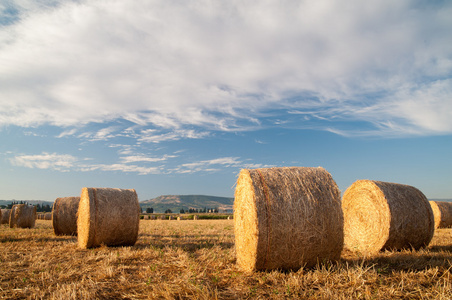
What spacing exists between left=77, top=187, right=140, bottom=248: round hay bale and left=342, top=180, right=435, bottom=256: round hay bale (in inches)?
286

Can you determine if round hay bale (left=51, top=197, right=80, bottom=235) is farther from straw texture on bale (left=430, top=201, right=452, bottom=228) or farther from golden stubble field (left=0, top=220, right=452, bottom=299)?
straw texture on bale (left=430, top=201, right=452, bottom=228)

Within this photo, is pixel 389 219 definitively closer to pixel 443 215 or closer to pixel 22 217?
pixel 443 215

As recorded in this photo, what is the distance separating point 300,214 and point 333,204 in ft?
2.60

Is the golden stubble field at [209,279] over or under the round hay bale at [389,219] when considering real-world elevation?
under

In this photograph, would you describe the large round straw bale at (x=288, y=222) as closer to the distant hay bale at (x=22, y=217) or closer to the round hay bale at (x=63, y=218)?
the round hay bale at (x=63, y=218)

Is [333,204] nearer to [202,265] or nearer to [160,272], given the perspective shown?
[202,265]

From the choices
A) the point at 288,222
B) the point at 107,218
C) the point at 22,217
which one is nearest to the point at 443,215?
the point at 288,222

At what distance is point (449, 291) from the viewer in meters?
4.85

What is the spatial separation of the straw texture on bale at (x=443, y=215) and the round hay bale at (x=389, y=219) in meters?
11.5

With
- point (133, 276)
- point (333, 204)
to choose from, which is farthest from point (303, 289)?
point (133, 276)

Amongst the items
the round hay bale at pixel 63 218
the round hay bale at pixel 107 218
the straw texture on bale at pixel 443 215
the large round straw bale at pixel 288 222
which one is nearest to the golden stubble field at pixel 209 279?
the large round straw bale at pixel 288 222

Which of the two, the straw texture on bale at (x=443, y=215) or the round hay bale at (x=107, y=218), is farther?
the straw texture on bale at (x=443, y=215)

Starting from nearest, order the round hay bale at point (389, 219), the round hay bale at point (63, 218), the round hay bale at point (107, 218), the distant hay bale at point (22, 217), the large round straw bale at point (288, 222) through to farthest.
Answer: the large round straw bale at point (288, 222) < the round hay bale at point (389, 219) < the round hay bale at point (107, 218) < the round hay bale at point (63, 218) < the distant hay bale at point (22, 217)

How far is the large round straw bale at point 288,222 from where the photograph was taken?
610 cm
